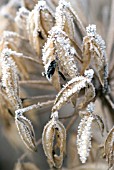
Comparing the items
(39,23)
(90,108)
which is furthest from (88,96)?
(39,23)

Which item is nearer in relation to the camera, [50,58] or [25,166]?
[50,58]

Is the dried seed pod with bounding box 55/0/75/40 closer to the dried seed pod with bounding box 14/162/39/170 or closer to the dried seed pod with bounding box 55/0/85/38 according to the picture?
the dried seed pod with bounding box 55/0/85/38

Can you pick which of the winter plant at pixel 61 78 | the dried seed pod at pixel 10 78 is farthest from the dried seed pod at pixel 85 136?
the dried seed pod at pixel 10 78

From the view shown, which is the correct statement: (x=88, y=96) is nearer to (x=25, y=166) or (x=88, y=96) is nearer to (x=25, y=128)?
(x=25, y=128)

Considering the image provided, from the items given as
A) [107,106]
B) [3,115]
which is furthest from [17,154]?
[107,106]

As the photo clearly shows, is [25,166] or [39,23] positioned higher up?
[39,23]

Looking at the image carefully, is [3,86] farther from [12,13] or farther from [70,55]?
[12,13]
